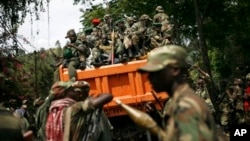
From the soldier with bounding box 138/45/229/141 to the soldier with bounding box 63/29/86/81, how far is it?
31.2ft

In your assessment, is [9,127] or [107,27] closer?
[9,127]

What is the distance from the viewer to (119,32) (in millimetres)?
14258

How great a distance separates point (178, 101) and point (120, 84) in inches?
350

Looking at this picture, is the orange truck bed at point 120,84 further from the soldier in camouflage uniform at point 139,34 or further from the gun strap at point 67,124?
the gun strap at point 67,124

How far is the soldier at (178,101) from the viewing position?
3.47 metres

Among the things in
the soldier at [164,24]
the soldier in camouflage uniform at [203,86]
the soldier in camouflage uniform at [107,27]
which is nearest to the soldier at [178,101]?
the soldier at [164,24]

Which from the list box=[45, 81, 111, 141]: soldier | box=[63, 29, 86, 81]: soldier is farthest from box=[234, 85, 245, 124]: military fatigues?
box=[45, 81, 111, 141]: soldier

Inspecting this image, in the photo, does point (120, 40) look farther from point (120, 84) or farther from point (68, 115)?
point (68, 115)

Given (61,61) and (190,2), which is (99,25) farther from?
(190,2)

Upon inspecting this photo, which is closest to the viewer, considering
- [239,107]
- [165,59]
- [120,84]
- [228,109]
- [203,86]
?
[165,59]

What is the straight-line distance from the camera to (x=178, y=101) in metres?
3.58

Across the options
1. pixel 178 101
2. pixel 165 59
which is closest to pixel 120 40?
pixel 165 59

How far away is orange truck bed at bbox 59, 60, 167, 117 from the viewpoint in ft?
40.0

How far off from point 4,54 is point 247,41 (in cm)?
1259
